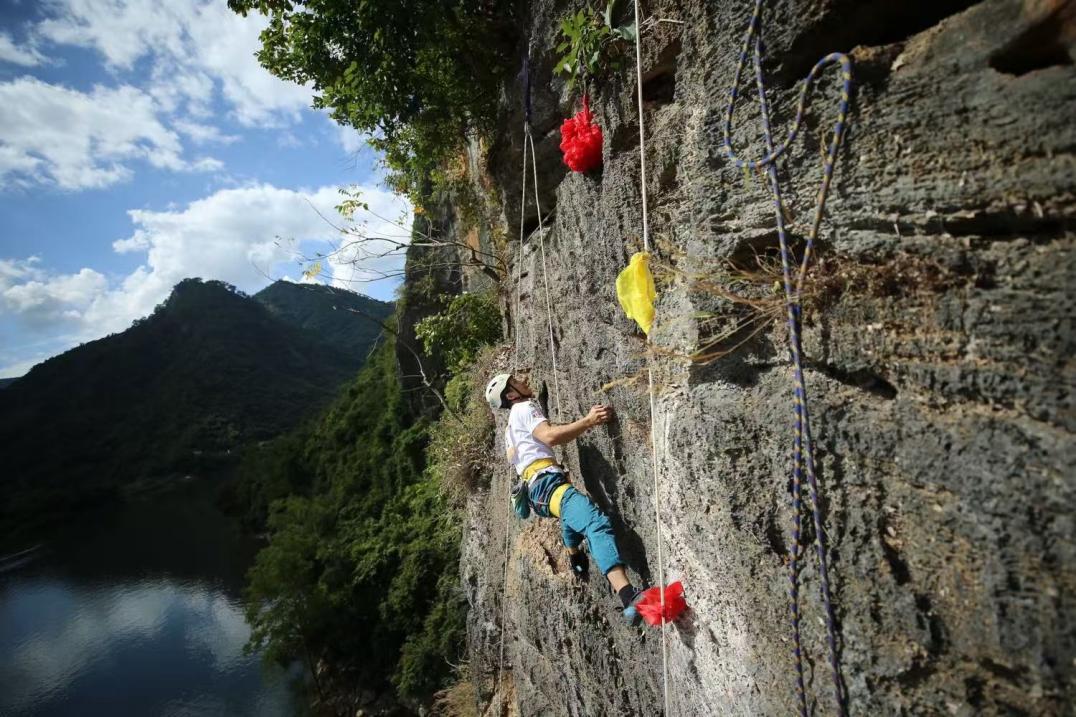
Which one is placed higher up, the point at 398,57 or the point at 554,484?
the point at 398,57

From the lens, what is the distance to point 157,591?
102 ft

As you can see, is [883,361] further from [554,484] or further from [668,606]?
[554,484]

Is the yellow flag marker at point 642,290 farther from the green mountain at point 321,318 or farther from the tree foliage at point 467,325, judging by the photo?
the green mountain at point 321,318

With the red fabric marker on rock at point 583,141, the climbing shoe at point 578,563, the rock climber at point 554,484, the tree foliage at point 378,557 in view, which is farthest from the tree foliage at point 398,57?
the climbing shoe at point 578,563

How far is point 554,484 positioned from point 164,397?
81.4 meters

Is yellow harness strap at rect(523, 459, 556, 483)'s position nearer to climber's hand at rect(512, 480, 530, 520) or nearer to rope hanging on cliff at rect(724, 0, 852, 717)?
Answer: climber's hand at rect(512, 480, 530, 520)

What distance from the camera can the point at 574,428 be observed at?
344 cm

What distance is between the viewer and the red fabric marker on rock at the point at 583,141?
3.63 metres

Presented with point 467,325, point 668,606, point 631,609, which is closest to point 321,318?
point 467,325

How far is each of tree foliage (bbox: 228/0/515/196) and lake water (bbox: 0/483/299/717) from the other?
20342 mm

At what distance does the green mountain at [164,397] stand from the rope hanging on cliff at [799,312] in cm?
5215

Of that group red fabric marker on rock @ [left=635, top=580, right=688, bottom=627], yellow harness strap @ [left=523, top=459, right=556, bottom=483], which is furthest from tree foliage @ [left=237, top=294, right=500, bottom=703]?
red fabric marker on rock @ [left=635, top=580, right=688, bottom=627]

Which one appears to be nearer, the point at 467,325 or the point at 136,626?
the point at 467,325

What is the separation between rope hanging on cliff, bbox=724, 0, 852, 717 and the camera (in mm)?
1848
